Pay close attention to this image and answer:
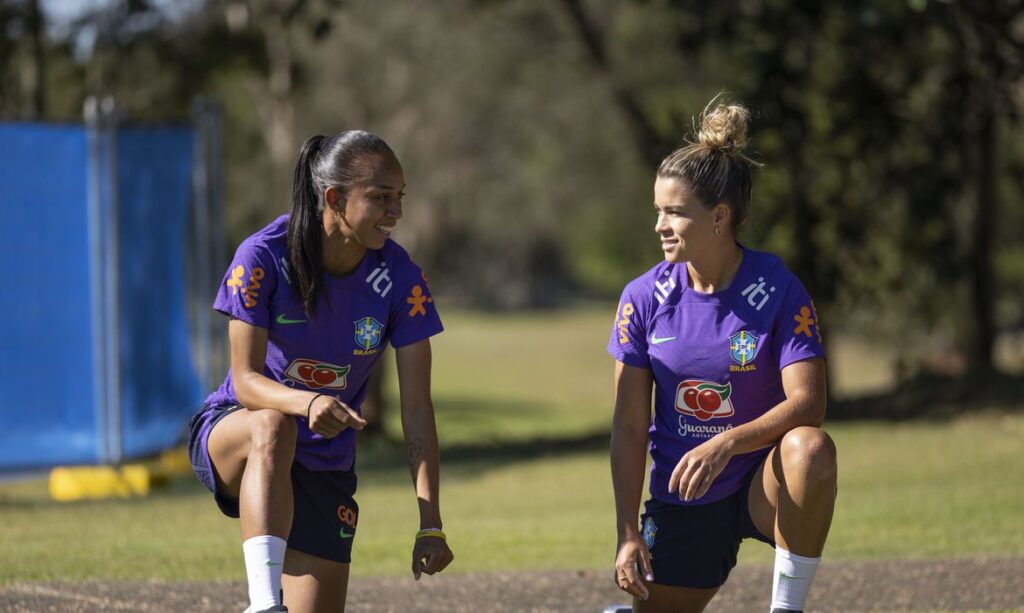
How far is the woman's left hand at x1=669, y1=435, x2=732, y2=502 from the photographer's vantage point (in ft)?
15.0

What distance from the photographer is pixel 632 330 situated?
4895 millimetres

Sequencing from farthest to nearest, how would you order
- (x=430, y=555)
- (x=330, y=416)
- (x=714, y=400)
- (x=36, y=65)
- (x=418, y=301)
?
(x=36, y=65) → (x=418, y=301) → (x=714, y=400) → (x=430, y=555) → (x=330, y=416)

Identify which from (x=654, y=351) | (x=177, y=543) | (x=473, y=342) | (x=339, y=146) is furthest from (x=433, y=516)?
(x=473, y=342)

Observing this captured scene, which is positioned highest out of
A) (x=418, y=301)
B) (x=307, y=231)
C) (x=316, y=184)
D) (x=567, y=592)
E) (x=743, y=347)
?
(x=316, y=184)

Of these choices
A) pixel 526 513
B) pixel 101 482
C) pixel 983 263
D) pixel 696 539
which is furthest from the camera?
pixel 983 263

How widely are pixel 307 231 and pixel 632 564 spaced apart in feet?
4.84

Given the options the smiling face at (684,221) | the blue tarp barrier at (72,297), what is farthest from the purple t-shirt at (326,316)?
the blue tarp barrier at (72,297)

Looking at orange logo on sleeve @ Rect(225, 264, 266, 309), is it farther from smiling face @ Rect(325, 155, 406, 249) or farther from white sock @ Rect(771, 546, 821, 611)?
white sock @ Rect(771, 546, 821, 611)

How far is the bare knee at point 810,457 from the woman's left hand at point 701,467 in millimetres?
189

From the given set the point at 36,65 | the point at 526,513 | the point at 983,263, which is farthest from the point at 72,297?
the point at 983,263

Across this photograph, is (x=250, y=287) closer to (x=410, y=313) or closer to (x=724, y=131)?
(x=410, y=313)

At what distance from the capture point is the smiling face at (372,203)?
191 inches

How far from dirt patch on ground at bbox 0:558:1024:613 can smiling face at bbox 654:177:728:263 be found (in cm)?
226

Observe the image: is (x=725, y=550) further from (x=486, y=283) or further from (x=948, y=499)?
(x=486, y=283)
